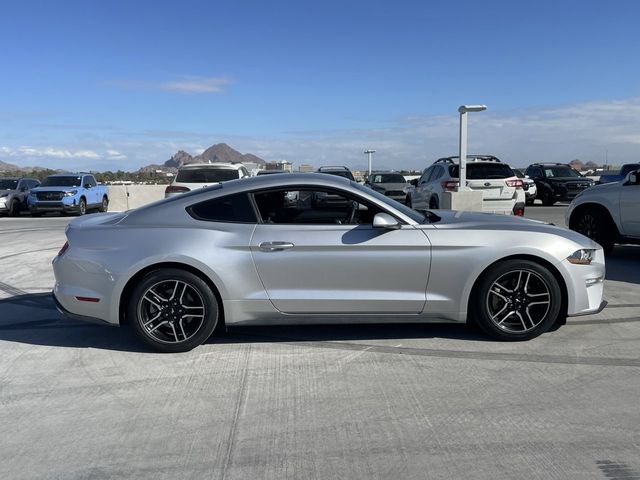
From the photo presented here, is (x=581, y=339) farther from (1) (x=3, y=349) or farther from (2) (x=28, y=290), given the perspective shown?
(2) (x=28, y=290)

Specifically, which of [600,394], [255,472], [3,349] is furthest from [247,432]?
[3,349]

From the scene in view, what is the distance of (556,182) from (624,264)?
48.6ft

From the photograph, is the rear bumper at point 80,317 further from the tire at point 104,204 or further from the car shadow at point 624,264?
the tire at point 104,204

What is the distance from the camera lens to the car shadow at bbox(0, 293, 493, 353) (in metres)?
5.24

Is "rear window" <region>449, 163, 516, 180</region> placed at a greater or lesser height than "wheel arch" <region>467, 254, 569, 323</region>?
greater

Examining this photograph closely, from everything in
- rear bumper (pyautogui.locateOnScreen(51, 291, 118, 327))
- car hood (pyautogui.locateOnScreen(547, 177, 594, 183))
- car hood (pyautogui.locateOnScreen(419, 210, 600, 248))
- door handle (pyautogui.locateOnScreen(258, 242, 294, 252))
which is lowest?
rear bumper (pyautogui.locateOnScreen(51, 291, 118, 327))

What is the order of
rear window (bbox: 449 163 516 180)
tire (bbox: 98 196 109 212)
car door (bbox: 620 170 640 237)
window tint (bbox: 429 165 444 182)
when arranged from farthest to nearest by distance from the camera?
tire (bbox: 98 196 109 212), window tint (bbox: 429 165 444 182), rear window (bbox: 449 163 516 180), car door (bbox: 620 170 640 237)

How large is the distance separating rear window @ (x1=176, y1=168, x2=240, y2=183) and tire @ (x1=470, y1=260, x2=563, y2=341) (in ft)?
31.4

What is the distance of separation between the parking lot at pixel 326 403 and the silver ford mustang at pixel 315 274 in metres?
0.30

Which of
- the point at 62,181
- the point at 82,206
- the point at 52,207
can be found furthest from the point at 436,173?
the point at 62,181

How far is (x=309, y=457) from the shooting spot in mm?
3207

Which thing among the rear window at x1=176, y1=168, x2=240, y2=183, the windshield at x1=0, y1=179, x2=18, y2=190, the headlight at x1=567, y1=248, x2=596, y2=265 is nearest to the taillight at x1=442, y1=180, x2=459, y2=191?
the rear window at x1=176, y1=168, x2=240, y2=183

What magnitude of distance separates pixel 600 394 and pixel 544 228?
1645 millimetres

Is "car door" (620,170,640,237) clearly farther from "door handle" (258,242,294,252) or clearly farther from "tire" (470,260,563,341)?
"door handle" (258,242,294,252)
